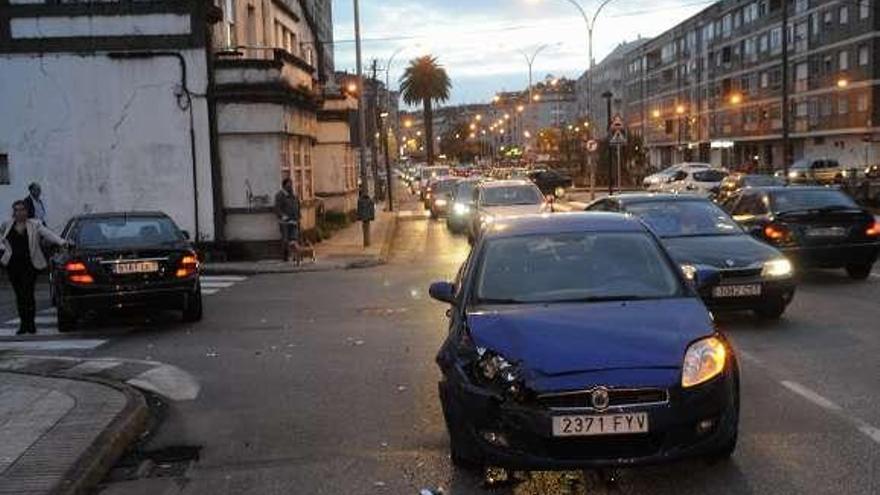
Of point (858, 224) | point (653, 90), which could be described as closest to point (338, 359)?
point (858, 224)

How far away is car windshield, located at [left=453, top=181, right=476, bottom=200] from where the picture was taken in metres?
33.2

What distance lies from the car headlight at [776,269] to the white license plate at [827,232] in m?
4.03

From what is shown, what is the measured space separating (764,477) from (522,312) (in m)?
1.65

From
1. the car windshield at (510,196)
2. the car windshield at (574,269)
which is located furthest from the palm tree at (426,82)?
the car windshield at (574,269)

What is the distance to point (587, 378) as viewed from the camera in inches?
210

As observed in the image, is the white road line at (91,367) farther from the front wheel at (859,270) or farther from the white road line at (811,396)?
the front wheel at (859,270)

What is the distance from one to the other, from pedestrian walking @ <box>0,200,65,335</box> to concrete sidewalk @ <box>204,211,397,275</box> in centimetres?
785

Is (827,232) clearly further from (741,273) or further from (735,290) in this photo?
(735,290)

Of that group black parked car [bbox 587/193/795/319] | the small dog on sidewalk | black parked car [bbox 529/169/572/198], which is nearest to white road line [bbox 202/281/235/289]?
the small dog on sidewalk

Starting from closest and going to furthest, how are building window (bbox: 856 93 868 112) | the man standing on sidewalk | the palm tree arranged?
1. the man standing on sidewalk
2. building window (bbox: 856 93 868 112)
3. the palm tree

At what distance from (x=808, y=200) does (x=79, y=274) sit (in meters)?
10.6

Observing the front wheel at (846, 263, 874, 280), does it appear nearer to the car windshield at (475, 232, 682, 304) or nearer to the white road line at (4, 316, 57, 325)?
the car windshield at (475, 232, 682, 304)

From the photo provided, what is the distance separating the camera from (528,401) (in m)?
5.37

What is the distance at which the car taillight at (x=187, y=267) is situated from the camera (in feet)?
43.2
